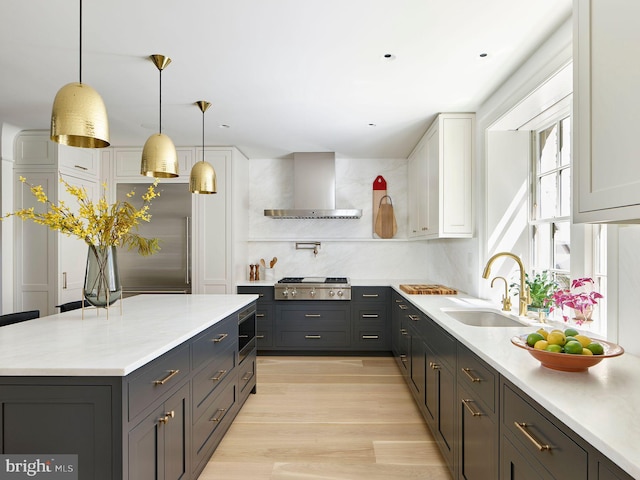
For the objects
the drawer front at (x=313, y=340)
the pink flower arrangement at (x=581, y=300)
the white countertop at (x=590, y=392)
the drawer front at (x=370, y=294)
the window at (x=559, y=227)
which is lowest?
the drawer front at (x=313, y=340)

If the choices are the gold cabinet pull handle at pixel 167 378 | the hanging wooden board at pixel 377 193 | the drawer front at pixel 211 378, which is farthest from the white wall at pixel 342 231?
the gold cabinet pull handle at pixel 167 378

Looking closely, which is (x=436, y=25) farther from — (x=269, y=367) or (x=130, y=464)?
(x=269, y=367)

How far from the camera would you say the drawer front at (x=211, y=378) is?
2.04 meters

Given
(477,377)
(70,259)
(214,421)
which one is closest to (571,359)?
(477,377)

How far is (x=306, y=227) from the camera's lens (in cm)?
516

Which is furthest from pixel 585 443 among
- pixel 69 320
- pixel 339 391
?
pixel 339 391

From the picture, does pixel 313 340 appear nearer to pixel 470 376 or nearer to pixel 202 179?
pixel 202 179

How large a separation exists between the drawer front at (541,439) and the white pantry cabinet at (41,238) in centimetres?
415

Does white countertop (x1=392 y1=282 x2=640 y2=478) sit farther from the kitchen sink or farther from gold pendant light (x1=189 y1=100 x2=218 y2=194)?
gold pendant light (x1=189 y1=100 x2=218 y2=194)

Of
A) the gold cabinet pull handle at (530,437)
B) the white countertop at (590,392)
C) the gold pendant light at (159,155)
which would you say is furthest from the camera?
the gold pendant light at (159,155)

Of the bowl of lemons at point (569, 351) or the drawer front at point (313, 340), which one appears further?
the drawer front at point (313, 340)

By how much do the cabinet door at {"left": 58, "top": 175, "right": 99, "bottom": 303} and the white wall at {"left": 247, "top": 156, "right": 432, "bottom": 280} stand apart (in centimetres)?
189

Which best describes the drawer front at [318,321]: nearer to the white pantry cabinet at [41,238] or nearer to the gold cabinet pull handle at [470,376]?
the white pantry cabinet at [41,238]

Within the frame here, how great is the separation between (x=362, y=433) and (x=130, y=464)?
1705 millimetres
